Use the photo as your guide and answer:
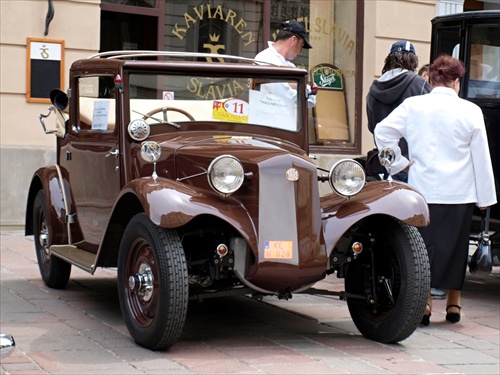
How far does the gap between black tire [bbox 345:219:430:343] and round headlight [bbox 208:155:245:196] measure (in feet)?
3.24

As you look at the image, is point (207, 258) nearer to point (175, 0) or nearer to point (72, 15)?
point (72, 15)

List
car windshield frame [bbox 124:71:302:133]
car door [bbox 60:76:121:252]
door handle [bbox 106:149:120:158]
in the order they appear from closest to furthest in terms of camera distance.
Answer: door handle [bbox 106:149:120:158]
car windshield frame [bbox 124:71:302:133]
car door [bbox 60:76:121:252]

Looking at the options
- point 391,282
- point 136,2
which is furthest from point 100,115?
point 136,2

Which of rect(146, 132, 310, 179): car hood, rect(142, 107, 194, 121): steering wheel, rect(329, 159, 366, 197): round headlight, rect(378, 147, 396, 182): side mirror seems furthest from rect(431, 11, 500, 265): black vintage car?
rect(142, 107, 194, 121): steering wheel

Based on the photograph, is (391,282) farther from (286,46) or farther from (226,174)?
Result: (286,46)

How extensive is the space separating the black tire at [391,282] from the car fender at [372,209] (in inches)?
6.2

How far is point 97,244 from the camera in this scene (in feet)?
22.7

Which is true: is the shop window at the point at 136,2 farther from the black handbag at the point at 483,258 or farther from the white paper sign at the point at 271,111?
the black handbag at the point at 483,258

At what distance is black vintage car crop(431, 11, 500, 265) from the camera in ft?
26.4

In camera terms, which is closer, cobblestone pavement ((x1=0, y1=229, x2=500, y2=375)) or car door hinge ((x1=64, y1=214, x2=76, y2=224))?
cobblestone pavement ((x1=0, y1=229, x2=500, y2=375))

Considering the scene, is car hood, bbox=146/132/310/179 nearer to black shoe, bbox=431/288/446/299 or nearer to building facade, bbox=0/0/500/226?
black shoe, bbox=431/288/446/299

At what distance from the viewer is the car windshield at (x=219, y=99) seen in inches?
262

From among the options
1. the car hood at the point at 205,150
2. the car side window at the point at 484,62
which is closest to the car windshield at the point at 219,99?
the car hood at the point at 205,150

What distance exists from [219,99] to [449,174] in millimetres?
1589
